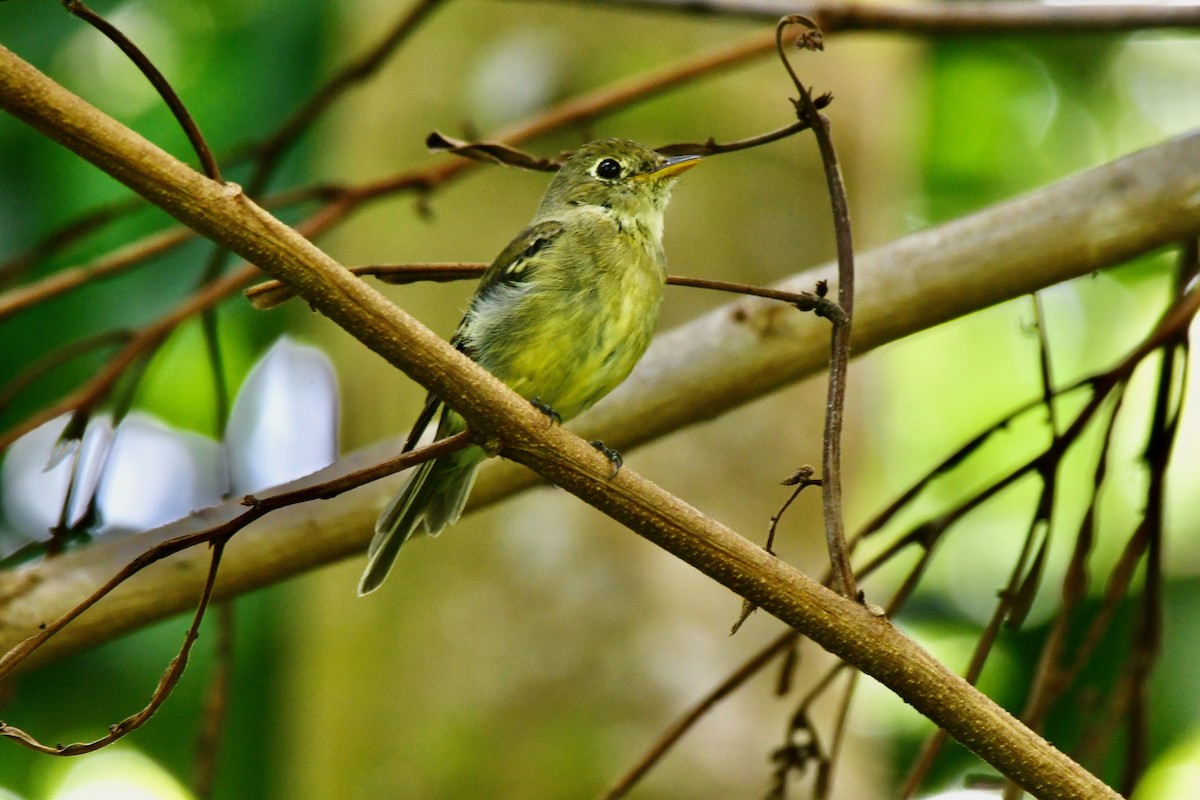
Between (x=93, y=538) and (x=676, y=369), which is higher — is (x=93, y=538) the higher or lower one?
the lower one

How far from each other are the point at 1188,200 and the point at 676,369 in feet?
3.29

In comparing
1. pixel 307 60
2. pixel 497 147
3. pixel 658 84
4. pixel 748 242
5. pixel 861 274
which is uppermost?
pixel 307 60

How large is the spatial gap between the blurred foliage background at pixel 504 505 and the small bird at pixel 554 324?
0.90ft

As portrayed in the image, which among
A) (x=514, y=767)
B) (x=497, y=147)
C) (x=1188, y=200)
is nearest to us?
(x=497, y=147)

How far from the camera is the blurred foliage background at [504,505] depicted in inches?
147

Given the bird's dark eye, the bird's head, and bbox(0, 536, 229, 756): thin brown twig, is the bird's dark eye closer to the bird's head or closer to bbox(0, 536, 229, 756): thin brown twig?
the bird's head

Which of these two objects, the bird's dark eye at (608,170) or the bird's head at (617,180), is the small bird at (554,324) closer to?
the bird's head at (617,180)

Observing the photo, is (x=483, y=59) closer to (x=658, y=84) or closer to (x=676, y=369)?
(x=658, y=84)

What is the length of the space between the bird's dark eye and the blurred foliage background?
149 mm

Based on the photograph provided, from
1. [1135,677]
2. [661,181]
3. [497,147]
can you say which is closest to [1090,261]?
[1135,677]

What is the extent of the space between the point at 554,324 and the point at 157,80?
A: 1525mm

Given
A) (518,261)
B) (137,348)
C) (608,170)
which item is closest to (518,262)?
(518,261)

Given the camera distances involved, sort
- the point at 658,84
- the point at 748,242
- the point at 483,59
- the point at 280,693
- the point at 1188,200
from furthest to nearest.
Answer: the point at 280,693
the point at 483,59
the point at 748,242
the point at 658,84
the point at 1188,200

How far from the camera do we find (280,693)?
5223mm
